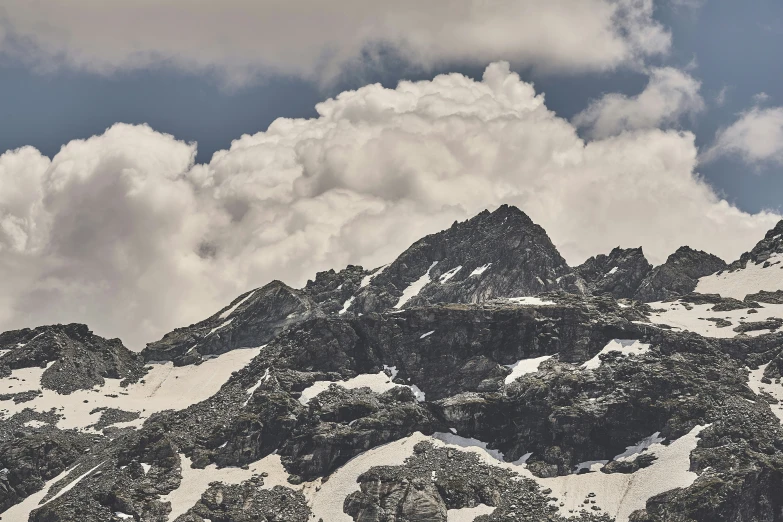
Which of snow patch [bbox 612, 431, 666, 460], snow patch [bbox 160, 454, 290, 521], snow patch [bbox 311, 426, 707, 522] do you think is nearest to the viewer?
snow patch [bbox 311, 426, 707, 522]

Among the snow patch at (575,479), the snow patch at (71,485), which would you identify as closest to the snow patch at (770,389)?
the snow patch at (575,479)

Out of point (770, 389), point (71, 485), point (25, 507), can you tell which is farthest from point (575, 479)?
point (25, 507)

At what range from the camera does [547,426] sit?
7407 inches

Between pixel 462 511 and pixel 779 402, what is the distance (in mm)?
75068

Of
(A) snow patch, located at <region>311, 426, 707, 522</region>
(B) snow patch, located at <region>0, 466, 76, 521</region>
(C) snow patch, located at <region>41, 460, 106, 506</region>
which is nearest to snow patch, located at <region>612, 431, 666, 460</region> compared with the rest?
(A) snow patch, located at <region>311, 426, 707, 522</region>

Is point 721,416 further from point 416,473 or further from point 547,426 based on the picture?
point 416,473

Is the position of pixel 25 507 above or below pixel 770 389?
below

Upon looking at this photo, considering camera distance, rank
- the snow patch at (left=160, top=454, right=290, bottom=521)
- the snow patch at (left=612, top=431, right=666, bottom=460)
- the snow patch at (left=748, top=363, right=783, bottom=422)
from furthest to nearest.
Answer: the snow patch at (left=748, top=363, right=783, bottom=422), the snow patch at (left=160, top=454, right=290, bottom=521), the snow patch at (left=612, top=431, right=666, bottom=460)

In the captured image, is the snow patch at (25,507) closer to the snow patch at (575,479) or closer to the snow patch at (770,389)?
the snow patch at (575,479)

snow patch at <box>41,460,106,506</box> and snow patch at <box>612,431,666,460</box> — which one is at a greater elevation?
snow patch at <box>612,431,666,460</box>

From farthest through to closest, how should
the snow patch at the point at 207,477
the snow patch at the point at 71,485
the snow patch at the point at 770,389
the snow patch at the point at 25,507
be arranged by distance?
the snow patch at the point at 71,485, the snow patch at the point at 25,507, the snow patch at the point at 770,389, the snow patch at the point at 207,477

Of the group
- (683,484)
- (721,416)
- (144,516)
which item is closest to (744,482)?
(683,484)

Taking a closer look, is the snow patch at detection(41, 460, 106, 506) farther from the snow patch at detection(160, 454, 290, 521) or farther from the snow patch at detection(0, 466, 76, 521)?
the snow patch at detection(160, 454, 290, 521)

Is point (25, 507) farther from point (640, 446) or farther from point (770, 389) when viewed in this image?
point (770, 389)
